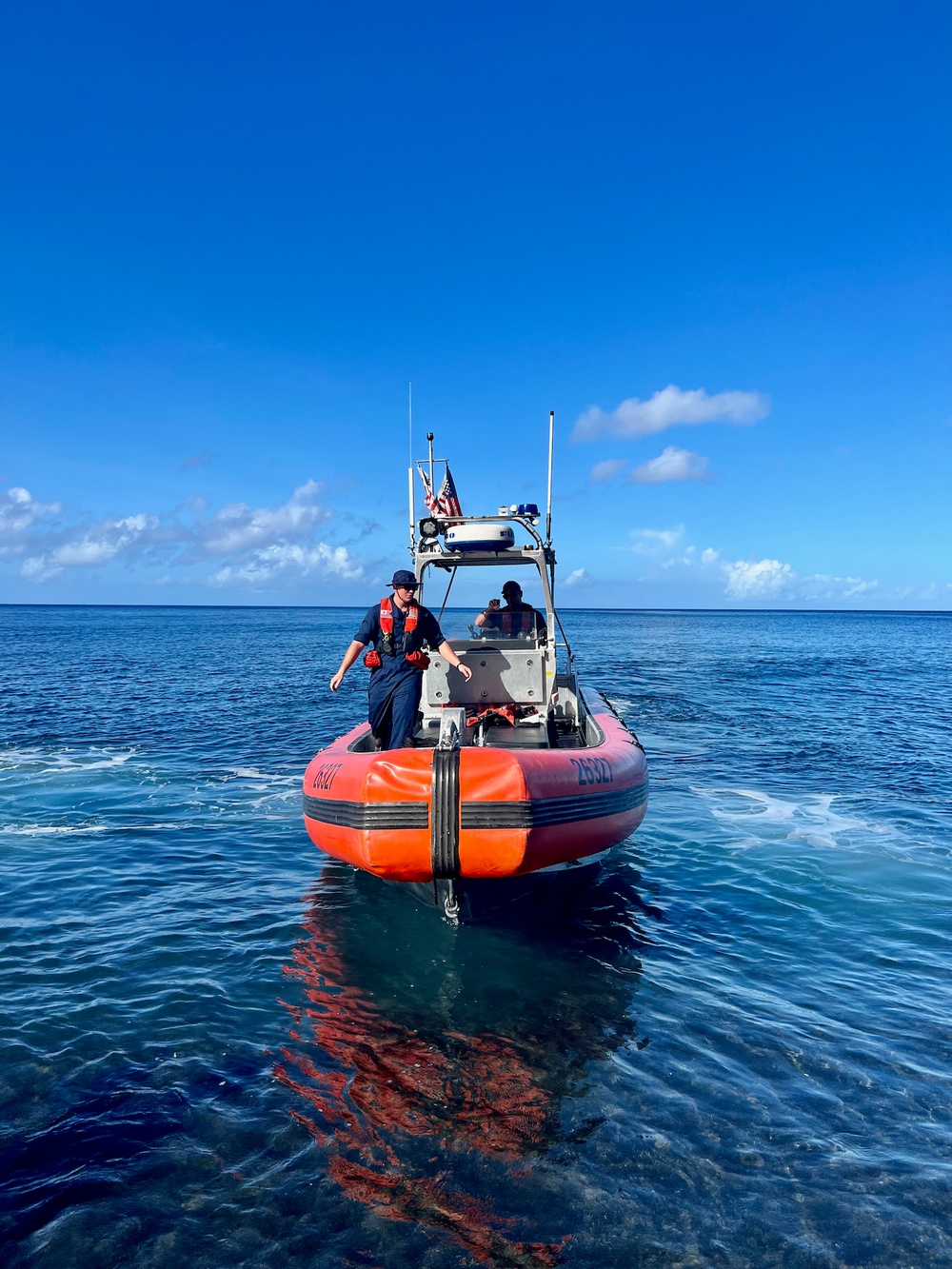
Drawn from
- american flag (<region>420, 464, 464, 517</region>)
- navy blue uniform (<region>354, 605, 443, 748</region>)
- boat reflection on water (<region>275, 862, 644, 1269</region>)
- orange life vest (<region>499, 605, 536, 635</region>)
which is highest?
american flag (<region>420, 464, 464, 517</region>)

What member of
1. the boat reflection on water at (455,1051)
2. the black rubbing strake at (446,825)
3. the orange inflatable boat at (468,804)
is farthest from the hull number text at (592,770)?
the boat reflection on water at (455,1051)

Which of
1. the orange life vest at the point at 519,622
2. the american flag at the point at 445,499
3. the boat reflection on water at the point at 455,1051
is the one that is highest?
the american flag at the point at 445,499

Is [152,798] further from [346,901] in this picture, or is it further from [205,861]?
[346,901]

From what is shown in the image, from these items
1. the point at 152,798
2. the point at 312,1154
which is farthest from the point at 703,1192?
the point at 152,798

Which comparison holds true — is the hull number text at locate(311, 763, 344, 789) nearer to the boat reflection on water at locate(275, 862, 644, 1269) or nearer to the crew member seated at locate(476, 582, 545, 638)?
the boat reflection on water at locate(275, 862, 644, 1269)


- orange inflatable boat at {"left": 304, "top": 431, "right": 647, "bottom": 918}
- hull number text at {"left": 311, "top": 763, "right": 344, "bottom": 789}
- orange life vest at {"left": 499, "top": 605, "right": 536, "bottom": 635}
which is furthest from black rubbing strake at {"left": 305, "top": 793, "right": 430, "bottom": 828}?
orange life vest at {"left": 499, "top": 605, "right": 536, "bottom": 635}

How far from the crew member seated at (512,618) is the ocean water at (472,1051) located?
10.1ft

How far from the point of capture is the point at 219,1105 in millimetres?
4281

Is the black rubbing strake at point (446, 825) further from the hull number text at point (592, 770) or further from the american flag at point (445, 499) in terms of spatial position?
the american flag at point (445, 499)

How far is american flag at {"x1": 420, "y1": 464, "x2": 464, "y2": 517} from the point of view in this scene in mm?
9898

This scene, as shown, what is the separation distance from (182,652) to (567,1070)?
4131 cm

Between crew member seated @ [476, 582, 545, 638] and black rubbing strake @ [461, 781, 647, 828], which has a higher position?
crew member seated @ [476, 582, 545, 638]

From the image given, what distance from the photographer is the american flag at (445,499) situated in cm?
990

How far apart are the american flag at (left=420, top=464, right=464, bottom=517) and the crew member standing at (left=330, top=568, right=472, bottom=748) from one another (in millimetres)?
2668
